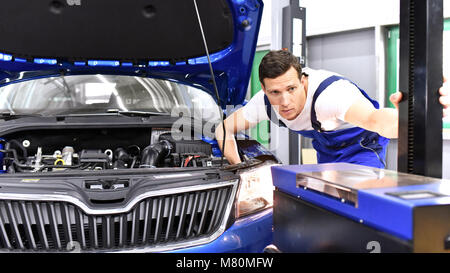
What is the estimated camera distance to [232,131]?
7.30 feet

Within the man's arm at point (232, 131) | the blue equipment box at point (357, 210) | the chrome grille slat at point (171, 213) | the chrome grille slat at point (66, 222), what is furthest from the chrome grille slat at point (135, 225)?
the man's arm at point (232, 131)

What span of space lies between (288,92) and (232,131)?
1.39 ft

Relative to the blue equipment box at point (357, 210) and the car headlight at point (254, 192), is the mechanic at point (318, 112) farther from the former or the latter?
the blue equipment box at point (357, 210)

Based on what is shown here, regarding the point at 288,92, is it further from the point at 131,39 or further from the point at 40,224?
the point at 40,224

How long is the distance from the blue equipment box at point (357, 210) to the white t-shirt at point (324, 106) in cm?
71

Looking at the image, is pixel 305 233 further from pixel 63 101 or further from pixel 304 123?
pixel 63 101

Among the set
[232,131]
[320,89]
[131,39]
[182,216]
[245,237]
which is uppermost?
[131,39]

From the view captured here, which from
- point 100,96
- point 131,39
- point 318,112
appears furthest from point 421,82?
point 100,96

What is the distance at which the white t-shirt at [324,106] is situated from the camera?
6.10ft

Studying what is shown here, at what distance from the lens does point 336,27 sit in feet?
17.5

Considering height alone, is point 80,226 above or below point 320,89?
below

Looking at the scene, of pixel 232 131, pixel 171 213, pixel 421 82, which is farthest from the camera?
pixel 232 131

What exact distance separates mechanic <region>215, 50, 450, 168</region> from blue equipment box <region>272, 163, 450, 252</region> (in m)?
0.59
